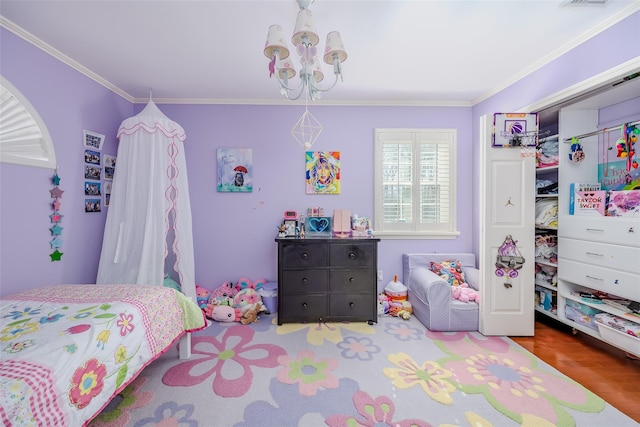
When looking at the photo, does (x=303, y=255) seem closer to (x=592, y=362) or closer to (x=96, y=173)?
(x=96, y=173)

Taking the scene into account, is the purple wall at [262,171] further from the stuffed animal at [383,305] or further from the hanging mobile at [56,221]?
the hanging mobile at [56,221]

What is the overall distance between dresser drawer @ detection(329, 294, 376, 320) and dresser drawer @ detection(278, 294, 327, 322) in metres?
0.10

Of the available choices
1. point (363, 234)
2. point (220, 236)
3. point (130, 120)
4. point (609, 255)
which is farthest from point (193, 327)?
point (609, 255)

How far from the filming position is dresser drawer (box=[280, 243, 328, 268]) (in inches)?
121

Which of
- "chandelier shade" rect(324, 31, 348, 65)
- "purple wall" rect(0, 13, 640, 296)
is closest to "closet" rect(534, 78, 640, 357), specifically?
Answer: "purple wall" rect(0, 13, 640, 296)

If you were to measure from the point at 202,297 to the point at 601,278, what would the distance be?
163 inches

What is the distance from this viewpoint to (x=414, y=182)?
3.65 meters

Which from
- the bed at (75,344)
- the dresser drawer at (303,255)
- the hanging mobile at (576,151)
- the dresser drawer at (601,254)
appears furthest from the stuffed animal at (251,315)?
the hanging mobile at (576,151)

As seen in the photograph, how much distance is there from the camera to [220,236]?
11.9 feet

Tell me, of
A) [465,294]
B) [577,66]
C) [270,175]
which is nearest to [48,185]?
[270,175]

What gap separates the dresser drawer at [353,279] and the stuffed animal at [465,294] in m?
0.93

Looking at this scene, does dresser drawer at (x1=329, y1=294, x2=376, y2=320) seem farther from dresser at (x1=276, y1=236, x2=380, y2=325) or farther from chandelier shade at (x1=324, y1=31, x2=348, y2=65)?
chandelier shade at (x1=324, y1=31, x2=348, y2=65)

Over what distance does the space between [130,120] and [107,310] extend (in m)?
2.10

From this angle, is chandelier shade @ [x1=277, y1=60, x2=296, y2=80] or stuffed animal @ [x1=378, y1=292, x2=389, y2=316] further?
stuffed animal @ [x1=378, y1=292, x2=389, y2=316]
